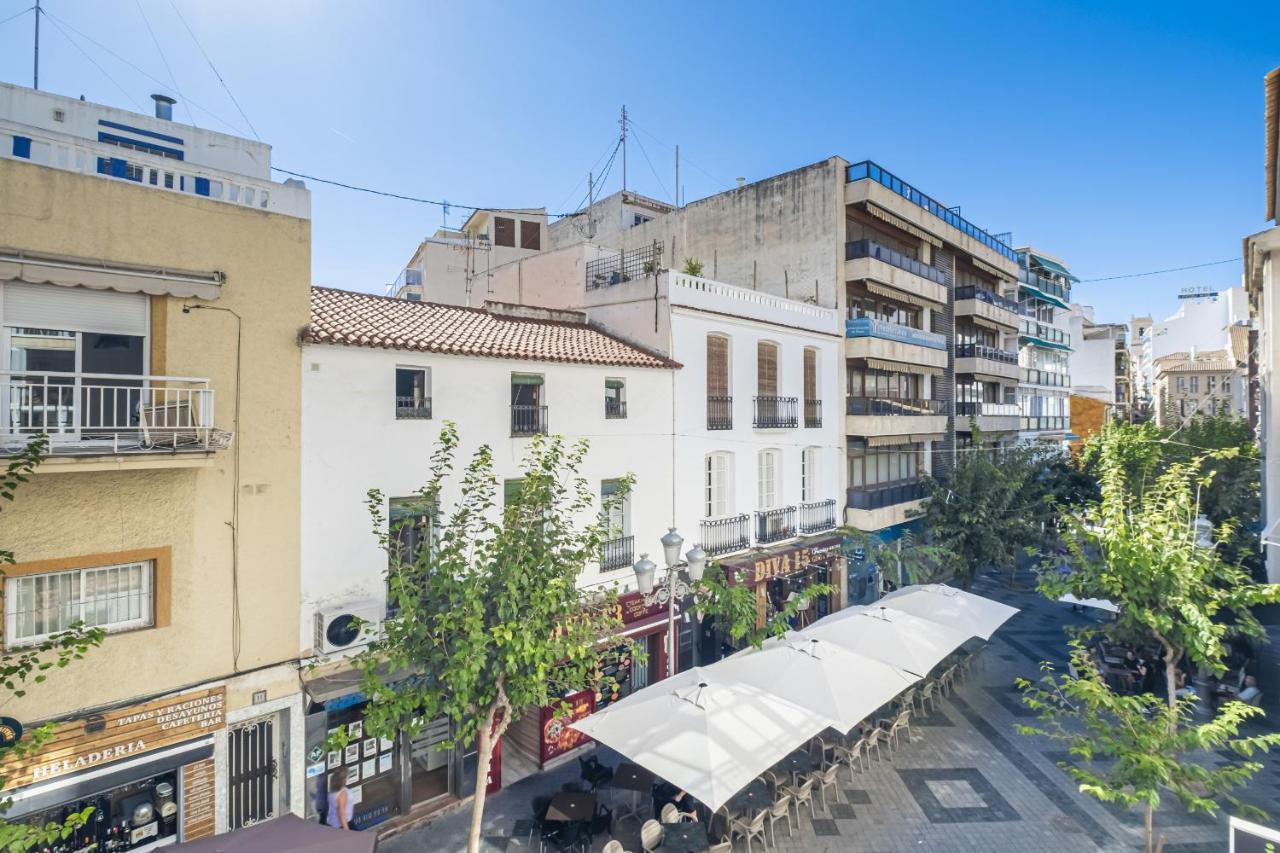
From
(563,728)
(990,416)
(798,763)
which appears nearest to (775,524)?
(798,763)

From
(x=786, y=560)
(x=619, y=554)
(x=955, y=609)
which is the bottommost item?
(x=955, y=609)

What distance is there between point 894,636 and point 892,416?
446 inches

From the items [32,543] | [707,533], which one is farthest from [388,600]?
[707,533]

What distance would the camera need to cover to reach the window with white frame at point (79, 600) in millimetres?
8539

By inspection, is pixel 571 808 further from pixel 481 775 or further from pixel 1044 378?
pixel 1044 378

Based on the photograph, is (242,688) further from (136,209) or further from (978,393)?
(978,393)

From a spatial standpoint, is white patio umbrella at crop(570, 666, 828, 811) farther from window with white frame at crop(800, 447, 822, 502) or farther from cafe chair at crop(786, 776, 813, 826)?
window with white frame at crop(800, 447, 822, 502)

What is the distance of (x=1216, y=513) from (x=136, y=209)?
27007 mm

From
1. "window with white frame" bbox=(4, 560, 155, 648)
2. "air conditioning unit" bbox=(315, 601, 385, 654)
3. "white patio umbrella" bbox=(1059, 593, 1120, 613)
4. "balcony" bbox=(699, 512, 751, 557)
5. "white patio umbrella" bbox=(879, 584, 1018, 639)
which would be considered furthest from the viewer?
"balcony" bbox=(699, 512, 751, 557)

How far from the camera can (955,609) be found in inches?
635

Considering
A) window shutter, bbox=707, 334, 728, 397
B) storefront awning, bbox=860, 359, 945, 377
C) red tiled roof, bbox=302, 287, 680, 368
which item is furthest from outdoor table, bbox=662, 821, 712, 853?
storefront awning, bbox=860, 359, 945, 377

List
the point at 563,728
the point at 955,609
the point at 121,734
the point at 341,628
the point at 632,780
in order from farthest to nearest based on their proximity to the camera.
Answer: the point at 955,609
the point at 563,728
the point at 632,780
the point at 341,628
the point at 121,734

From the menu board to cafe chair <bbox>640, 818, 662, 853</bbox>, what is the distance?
6474 millimetres

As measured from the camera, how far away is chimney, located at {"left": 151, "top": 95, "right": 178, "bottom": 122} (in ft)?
36.0
